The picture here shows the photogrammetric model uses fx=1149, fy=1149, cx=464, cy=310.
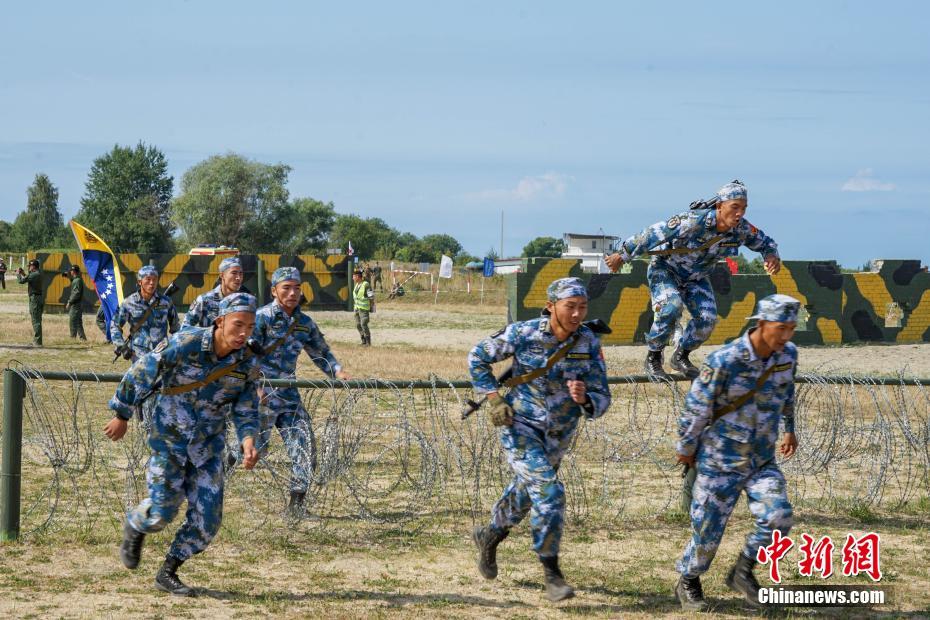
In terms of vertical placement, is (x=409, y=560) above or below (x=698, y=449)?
below

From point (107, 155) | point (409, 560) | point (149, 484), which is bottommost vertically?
point (409, 560)

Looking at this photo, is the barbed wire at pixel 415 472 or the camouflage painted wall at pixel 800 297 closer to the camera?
the barbed wire at pixel 415 472

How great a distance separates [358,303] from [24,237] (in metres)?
96.2

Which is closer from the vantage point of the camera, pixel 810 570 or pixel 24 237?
pixel 810 570

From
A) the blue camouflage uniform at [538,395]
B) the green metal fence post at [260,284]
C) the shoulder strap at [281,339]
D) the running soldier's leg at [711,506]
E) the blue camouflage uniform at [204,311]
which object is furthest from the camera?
the green metal fence post at [260,284]

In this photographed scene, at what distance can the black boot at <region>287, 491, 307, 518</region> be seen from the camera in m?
8.58

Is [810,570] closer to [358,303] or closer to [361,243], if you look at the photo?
[358,303]

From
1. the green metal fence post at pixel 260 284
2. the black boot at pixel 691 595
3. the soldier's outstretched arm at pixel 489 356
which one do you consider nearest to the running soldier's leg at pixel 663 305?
the soldier's outstretched arm at pixel 489 356

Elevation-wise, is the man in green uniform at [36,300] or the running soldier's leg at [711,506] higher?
the man in green uniform at [36,300]

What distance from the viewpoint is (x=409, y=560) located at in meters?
7.89

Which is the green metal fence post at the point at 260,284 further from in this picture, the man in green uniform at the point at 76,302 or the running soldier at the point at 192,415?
the running soldier at the point at 192,415

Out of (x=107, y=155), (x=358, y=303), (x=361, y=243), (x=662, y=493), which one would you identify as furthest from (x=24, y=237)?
(x=662, y=493)

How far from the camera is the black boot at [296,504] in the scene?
8578 millimetres

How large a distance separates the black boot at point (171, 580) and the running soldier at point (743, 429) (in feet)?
9.84
